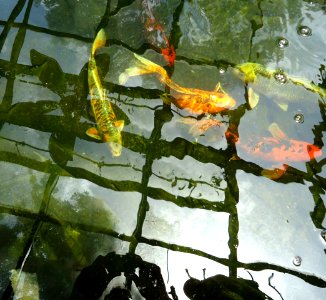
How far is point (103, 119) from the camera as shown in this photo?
116 inches

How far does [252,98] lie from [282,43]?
87cm

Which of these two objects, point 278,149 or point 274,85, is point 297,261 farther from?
point 274,85

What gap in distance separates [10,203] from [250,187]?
1921 mm

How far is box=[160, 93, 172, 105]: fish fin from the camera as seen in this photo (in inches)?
124

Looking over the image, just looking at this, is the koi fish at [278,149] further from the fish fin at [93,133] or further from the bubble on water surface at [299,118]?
the fish fin at [93,133]

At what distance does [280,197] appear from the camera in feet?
9.20

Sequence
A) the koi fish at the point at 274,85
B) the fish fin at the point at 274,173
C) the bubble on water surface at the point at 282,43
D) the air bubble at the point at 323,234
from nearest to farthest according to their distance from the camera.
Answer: the air bubble at the point at 323,234 → the fish fin at the point at 274,173 → the koi fish at the point at 274,85 → the bubble on water surface at the point at 282,43

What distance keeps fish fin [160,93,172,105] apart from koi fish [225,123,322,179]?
0.59m

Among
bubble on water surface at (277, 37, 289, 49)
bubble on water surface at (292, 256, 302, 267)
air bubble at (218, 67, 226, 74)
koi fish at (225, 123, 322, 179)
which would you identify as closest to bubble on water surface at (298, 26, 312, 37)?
bubble on water surface at (277, 37, 289, 49)

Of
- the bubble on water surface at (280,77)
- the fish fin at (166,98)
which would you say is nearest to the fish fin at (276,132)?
the bubble on water surface at (280,77)

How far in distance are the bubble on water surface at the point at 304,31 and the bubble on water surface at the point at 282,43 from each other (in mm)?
201

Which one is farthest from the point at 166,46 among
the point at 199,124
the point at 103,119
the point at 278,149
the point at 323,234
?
the point at 323,234

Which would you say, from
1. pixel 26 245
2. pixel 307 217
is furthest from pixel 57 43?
pixel 307 217

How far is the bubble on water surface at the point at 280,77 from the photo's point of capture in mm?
3359
